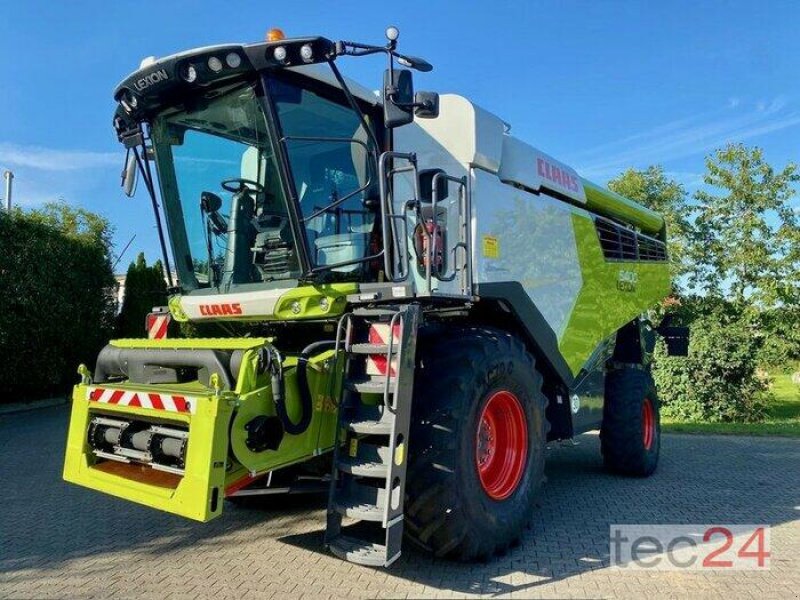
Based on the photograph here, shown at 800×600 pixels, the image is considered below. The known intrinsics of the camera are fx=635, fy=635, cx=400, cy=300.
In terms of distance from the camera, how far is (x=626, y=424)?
6.49 m

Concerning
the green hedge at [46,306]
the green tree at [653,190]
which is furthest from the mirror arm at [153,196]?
the green tree at [653,190]

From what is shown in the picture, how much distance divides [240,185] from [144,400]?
5.12 ft

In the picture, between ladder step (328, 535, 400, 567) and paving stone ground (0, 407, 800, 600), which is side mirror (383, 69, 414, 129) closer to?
ladder step (328, 535, 400, 567)

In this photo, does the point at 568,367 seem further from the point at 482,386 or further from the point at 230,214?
the point at 230,214

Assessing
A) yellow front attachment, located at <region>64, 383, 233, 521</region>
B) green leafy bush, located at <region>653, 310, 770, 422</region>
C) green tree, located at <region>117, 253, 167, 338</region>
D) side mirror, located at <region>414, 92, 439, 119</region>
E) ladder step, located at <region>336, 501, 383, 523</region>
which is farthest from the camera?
green tree, located at <region>117, 253, 167, 338</region>

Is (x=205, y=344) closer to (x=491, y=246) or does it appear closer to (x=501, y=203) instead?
(x=491, y=246)

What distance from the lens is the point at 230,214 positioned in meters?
4.45

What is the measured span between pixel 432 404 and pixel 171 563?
77.1 inches

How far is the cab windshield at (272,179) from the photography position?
4043 mm

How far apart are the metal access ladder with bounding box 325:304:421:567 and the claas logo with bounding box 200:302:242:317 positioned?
33.2 inches

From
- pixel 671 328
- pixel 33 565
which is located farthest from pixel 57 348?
pixel 671 328

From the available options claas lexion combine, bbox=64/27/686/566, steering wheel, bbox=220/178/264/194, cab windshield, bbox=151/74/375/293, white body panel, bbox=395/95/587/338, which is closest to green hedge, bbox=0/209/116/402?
claas lexion combine, bbox=64/27/686/566

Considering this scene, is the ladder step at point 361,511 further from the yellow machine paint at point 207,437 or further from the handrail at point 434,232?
the handrail at point 434,232

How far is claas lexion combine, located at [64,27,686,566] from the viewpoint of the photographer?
3.58 m
